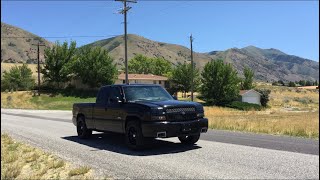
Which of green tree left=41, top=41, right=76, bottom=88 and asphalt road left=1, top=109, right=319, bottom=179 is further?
green tree left=41, top=41, right=76, bottom=88

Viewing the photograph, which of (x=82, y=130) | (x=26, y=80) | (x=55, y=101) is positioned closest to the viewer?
(x=82, y=130)

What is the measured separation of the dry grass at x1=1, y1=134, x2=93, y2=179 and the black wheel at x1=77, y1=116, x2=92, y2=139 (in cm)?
228

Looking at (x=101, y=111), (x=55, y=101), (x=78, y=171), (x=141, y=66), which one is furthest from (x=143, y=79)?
(x=78, y=171)

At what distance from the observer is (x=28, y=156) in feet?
36.6

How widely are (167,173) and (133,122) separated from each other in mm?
3221

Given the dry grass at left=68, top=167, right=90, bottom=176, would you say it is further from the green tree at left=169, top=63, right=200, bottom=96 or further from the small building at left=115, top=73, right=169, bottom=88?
the small building at left=115, top=73, right=169, bottom=88

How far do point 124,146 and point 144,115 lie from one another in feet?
6.20

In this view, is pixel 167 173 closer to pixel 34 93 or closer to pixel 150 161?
pixel 150 161

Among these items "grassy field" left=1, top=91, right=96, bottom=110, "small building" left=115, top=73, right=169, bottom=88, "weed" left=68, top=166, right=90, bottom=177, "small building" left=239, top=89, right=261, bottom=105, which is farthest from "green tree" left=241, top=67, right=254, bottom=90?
"weed" left=68, top=166, right=90, bottom=177

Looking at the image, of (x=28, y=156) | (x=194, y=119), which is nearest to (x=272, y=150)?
(x=194, y=119)

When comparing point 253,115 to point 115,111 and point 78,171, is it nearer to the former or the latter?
point 115,111

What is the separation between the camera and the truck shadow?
11.1 m

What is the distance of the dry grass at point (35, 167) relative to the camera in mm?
8578

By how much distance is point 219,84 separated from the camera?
7650 centimetres
